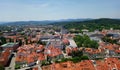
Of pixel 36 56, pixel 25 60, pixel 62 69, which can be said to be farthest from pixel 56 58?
pixel 62 69

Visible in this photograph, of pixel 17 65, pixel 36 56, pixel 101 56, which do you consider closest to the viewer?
pixel 17 65

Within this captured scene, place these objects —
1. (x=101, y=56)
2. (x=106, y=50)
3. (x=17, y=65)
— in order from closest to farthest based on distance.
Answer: (x=17, y=65) < (x=101, y=56) < (x=106, y=50)

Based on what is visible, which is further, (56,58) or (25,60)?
(56,58)

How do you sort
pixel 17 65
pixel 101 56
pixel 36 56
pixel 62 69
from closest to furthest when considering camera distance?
pixel 62 69 < pixel 17 65 < pixel 36 56 < pixel 101 56

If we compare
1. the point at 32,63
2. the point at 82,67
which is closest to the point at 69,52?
the point at 32,63

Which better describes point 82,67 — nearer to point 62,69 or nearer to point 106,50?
point 62,69

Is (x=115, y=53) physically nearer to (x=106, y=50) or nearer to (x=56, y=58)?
(x=106, y=50)

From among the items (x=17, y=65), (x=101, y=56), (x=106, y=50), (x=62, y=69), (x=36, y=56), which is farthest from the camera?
(x=106, y=50)

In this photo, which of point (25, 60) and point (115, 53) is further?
point (115, 53)
